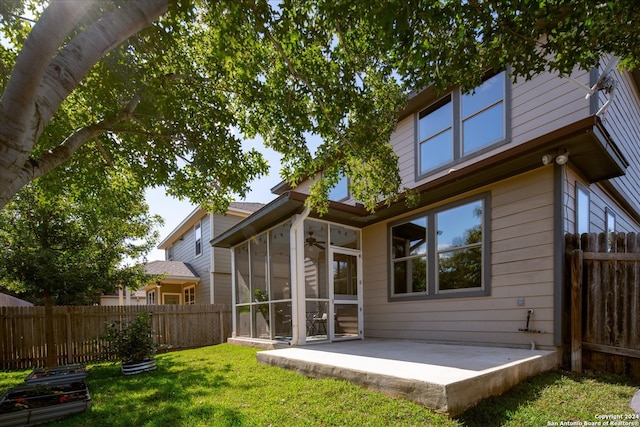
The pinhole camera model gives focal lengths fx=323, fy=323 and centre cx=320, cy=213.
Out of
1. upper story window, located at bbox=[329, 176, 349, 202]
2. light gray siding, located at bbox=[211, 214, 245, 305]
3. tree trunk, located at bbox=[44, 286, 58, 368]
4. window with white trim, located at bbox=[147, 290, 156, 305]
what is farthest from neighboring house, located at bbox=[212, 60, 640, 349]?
window with white trim, located at bbox=[147, 290, 156, 305]

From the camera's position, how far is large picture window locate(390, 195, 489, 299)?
18.7ft

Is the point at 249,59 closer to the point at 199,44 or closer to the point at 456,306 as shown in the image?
the point at 199,44

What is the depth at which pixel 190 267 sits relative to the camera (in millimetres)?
15688

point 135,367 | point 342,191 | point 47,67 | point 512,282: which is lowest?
point 135,367

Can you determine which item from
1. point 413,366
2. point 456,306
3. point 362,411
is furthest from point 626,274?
point 362,411

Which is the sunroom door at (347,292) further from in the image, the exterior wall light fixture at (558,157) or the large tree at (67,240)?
the large tree at (67,240)

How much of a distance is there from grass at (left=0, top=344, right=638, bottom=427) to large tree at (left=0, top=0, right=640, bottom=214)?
8.57ft

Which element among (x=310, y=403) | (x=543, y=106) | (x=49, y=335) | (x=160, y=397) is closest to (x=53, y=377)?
(x=160, y=397)

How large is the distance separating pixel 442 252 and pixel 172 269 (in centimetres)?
1277

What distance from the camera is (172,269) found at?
14.9 metres

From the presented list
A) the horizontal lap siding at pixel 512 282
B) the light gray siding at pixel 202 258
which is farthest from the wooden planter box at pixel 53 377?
the light gray siding at pixel 202 258

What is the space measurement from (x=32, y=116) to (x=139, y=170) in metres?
3.61

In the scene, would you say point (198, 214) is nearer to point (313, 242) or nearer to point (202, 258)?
point (202, 258)

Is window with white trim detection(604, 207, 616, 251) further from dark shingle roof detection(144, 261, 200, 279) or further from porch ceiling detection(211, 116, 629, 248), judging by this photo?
dark shingle roof detection(144, 261, 200, 279)
